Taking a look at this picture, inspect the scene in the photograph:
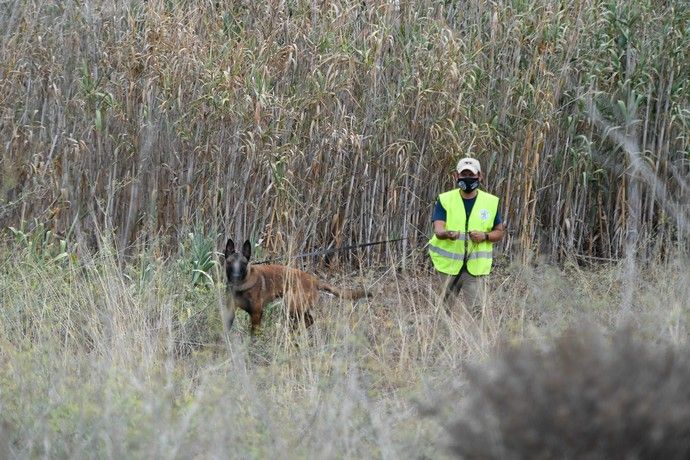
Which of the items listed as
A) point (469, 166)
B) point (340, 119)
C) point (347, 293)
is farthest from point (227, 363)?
point (340, 119)

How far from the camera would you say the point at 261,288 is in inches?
333

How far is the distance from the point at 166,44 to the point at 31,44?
1.38 meters

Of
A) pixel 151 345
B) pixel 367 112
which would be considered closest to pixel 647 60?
pixel 367 112

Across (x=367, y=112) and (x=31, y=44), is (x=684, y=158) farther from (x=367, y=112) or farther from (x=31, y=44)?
(x=31, y=44)

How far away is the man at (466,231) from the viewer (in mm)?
8703

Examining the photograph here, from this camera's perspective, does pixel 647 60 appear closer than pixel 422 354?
No

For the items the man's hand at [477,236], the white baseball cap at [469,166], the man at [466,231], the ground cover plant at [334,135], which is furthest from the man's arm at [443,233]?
the ground cover plant at [334,135]

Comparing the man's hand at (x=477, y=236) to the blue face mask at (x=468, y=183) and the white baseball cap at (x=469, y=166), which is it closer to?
the blue face mask at (x=468, y=183)

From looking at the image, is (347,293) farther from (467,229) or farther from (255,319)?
(467,229)

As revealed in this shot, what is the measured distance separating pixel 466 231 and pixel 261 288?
163 cm

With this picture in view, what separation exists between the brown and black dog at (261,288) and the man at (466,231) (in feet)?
2.48

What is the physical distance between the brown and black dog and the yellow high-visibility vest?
30.1 inches

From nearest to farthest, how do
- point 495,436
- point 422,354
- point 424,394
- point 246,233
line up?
point 495,436
point 424,394
point 422,354
point 246,233

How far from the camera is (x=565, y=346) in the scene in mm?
3586
